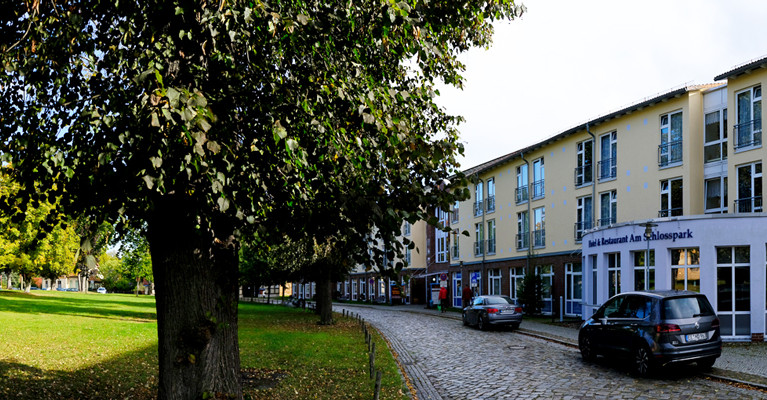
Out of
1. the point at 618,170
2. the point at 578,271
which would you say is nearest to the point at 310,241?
the point at 618,170

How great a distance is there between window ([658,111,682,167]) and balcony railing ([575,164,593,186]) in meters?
5.29

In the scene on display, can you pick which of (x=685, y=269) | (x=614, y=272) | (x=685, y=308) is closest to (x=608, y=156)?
(x=614, y=272)

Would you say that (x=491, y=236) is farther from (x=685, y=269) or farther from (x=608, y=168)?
(x=685, y=269)

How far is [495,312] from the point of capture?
83.7 feet

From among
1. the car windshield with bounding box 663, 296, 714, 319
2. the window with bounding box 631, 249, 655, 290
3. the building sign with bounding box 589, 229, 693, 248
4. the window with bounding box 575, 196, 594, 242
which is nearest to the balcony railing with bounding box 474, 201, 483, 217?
the window with bounding box 575, 196, 594, 242

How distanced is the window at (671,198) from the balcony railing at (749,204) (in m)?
2.72

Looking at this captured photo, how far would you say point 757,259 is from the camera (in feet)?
65.5

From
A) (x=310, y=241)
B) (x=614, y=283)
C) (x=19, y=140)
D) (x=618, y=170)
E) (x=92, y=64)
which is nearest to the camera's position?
(x=19, y=140)

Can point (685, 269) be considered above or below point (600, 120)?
below

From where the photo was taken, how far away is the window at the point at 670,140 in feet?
85.8

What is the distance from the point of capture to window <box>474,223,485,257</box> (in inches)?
1777

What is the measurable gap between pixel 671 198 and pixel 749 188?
12.2 ft

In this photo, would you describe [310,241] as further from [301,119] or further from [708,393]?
[708,393]

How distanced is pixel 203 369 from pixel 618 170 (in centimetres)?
2621
